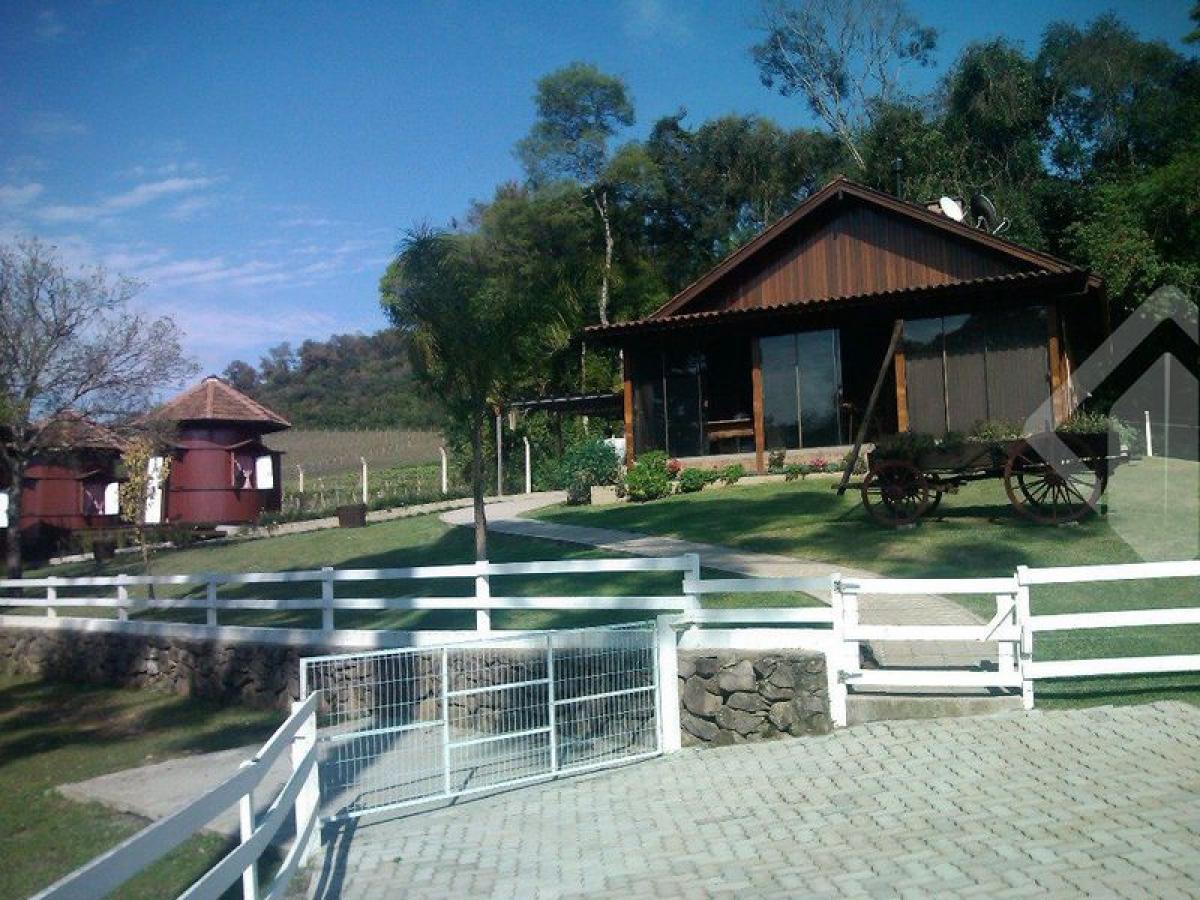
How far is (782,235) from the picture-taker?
26297mm

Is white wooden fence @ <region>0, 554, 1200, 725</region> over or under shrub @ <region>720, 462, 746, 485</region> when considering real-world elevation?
under

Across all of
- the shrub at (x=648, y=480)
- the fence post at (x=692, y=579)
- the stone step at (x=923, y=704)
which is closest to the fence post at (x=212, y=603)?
the fence post at (x=692, y=579)

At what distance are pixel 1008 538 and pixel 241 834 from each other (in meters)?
12.1

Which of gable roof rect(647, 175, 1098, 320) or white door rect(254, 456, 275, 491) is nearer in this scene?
gable roof rect(647, 175, 1098, 320)

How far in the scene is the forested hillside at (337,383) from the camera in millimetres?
73062

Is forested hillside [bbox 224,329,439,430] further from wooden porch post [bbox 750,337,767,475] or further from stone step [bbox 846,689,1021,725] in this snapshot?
stone step [bbox 846,689,1021,725]

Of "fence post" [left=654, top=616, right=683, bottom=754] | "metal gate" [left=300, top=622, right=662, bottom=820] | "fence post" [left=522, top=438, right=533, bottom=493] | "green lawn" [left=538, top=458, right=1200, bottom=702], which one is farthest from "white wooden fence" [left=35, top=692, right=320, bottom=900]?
"fence post" [left=522, top=438, right=533, bottom=493]

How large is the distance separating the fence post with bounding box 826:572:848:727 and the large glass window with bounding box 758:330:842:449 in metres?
16.4

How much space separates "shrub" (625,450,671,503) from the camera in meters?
24.1

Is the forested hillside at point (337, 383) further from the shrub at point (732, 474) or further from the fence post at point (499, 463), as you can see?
the shrub at point (732, 474)

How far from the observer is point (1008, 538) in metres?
15.2

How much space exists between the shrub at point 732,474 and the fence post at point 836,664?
603 inches

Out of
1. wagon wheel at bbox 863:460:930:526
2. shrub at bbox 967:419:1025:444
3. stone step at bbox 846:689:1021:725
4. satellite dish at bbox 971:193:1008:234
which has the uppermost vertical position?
satellite dish at bbox 971:193:1008:234

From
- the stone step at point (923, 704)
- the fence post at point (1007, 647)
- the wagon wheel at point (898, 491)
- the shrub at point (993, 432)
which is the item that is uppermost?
the shrub at point (993, 432)
